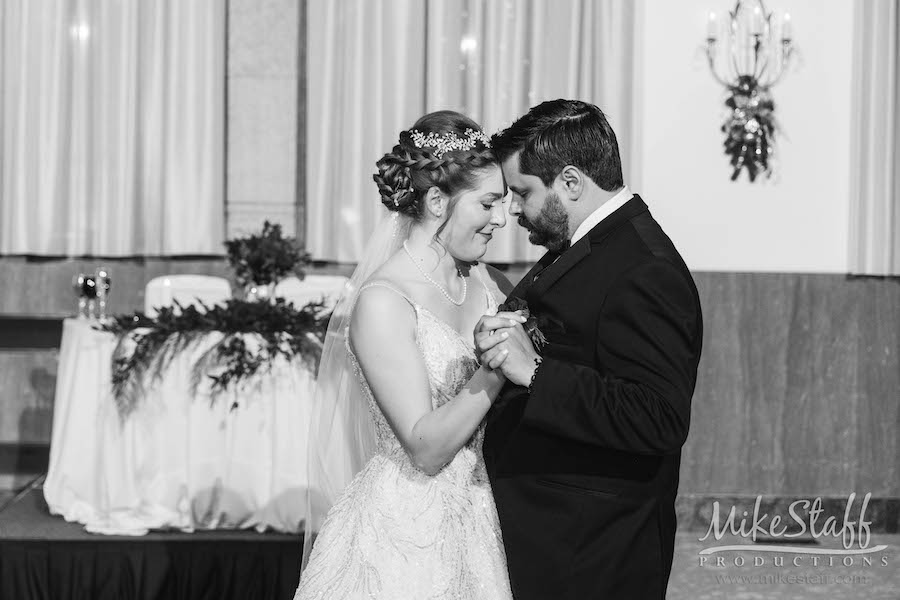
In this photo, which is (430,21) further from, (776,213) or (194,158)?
(776,213)

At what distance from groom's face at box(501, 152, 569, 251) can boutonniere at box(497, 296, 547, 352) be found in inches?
5.5

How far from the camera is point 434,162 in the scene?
7.49ft

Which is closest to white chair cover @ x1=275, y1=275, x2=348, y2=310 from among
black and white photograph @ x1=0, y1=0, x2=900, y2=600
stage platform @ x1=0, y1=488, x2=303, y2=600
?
black and white photograph @ x1=0, y1=0, x2=900, y2=600

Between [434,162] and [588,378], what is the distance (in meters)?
0.72

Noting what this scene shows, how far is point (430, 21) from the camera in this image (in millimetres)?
6125

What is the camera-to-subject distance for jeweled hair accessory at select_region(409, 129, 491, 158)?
2277 millimetres

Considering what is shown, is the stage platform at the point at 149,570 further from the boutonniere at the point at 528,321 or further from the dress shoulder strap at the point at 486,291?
the boutonniere at the point at 528,321

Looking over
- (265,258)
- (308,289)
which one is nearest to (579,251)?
(265,258)

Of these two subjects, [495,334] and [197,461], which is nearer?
[495,334]

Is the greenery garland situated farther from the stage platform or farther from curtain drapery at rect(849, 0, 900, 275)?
curtain drapery at rect(849, 0, 900, 275)

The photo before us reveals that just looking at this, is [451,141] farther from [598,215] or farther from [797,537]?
[797,537]

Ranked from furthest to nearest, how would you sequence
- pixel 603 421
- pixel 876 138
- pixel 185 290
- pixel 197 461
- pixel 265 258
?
pixel 876 138
pixel 185 290
pixel 265 258
pixel 197 461
pixel 603 421

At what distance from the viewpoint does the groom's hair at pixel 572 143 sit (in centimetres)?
194

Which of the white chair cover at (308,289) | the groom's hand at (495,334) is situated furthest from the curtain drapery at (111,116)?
the groom's hand at (495,334)
